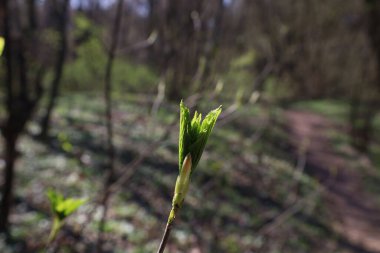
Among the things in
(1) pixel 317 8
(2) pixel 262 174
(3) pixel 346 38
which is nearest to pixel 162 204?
(2) pixel 262 174

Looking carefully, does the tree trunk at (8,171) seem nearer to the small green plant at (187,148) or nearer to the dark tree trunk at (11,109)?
the dark tree trunk at (11,109)

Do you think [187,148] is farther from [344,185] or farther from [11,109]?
[344,185]

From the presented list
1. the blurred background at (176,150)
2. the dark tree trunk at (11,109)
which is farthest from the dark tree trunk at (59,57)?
the dark tree trunk at (11,109)

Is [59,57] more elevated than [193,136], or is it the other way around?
[193,136]

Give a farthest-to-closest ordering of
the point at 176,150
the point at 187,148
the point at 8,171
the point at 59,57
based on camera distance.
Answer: the point at 176,150
the point at 59,57
the point at 8,171
the point at 187,148

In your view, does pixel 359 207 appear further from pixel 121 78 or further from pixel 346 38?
pixel 346 38

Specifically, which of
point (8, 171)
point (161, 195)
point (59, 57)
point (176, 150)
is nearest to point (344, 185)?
point (176, 150)
